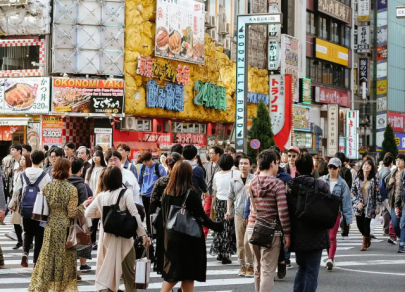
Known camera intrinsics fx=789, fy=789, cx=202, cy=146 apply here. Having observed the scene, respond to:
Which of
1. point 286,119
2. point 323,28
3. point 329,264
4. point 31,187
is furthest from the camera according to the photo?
point 323,28

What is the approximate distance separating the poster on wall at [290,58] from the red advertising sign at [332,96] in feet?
20.1

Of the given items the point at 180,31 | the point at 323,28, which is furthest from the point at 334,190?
the point at 323,28

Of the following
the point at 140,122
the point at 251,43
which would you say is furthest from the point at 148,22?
the point at 251,43

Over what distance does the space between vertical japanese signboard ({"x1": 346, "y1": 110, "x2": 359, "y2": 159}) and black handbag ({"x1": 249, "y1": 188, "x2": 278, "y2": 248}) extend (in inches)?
2179

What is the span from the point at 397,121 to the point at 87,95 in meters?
51.9

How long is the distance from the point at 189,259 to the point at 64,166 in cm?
222

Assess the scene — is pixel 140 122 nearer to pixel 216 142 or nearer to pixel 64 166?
pixel 216 142

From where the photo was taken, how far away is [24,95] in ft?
112

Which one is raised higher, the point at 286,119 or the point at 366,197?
the point at 286,119

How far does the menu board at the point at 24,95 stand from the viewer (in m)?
33.9

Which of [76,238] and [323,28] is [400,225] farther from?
[323,28]

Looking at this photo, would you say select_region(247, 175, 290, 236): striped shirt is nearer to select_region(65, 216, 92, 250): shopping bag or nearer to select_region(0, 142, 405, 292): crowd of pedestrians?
select_region(0, 142, 405, 292): crowd of pedestrians

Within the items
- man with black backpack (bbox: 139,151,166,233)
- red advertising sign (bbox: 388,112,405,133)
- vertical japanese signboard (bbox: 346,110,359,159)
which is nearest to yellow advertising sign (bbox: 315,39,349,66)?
vertical japanese signboard (bbox: 346,110,359,159)

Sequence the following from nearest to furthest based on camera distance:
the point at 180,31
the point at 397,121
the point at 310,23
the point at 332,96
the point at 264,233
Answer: the point at 264,233
the point at 180,31
the point at 310,23
the point at 332,96
the point at 397,121
